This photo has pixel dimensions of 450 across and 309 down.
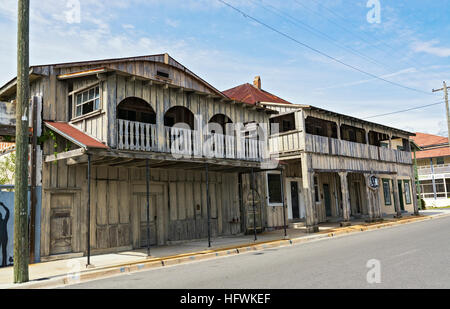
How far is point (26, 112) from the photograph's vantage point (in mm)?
8141

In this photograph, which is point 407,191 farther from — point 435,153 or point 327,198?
point 435,153

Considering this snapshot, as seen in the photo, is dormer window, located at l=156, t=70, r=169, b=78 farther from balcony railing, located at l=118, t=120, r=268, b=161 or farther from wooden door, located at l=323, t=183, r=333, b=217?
wooden door, located at l=323, t=183, r=333, b=217

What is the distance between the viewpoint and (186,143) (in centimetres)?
1334

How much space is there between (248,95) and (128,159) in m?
12.3

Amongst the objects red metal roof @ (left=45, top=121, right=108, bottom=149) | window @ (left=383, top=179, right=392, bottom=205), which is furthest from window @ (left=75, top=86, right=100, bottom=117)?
window @ (left=383, top=179, right=392, bottom=205)

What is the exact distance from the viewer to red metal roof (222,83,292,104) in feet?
71.5

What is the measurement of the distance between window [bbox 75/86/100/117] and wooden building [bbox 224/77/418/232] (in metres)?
7.75

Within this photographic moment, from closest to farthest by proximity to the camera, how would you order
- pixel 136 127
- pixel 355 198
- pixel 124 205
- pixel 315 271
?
pixel 315 271 → pixel 136 127 → pixel 124 205 → pixel 355 198

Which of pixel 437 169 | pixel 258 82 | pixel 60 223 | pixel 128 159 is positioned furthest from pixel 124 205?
pixel 437 169

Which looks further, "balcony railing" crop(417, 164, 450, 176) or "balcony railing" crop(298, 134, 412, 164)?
"balcony railing" crop(417, 164, 450, 176)

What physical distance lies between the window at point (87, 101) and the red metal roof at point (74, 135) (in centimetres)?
66
